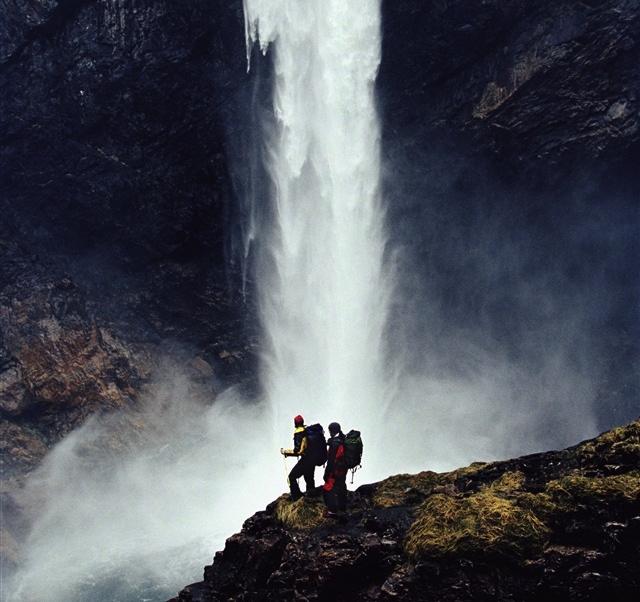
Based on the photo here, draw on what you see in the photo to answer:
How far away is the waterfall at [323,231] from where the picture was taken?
3170 centimetres

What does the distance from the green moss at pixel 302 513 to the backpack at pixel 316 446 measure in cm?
83

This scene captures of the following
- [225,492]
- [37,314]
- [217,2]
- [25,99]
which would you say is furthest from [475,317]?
[25,99]

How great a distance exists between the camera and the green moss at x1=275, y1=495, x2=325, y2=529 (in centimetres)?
1201

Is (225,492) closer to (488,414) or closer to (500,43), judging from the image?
(488,414)

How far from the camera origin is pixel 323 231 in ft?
109

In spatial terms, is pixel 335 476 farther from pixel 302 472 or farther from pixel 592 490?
pixel 592 490

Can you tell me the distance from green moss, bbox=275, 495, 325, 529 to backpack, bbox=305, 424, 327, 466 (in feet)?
2.73

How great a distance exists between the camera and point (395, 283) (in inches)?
1335

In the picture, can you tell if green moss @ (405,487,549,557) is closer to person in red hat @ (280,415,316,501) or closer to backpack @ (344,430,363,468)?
backpack @ (344,430,363,468)

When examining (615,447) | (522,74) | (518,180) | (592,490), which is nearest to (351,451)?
(592,490)

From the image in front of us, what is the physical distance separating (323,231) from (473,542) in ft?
80.9

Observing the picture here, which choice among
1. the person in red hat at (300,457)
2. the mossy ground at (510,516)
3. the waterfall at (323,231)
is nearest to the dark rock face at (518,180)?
the waterfall at (323,231)

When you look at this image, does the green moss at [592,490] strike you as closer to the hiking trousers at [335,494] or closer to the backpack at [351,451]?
the backpack at [351,451]

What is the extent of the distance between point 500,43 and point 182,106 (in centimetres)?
1566
